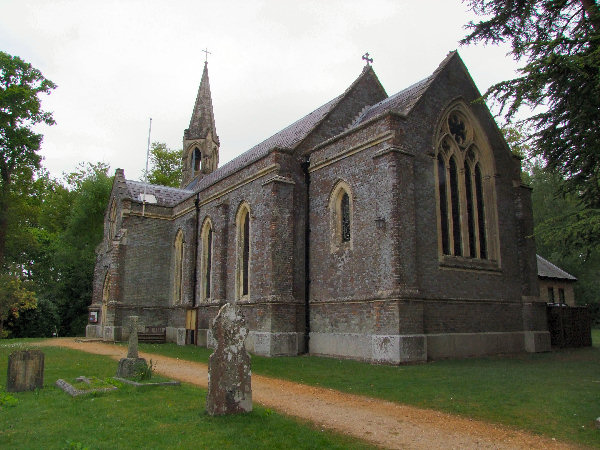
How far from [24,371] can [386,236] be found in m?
10.1

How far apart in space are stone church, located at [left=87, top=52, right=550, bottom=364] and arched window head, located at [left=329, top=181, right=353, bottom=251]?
54 mm

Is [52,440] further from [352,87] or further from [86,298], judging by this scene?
[86,298]

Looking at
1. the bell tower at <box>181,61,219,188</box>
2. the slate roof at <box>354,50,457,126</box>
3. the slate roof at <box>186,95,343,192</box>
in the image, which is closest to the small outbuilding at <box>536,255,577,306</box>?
the slate roof at <box>354,50,457,126</box>

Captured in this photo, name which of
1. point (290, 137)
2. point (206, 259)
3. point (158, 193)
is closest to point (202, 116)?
point (158, 193)

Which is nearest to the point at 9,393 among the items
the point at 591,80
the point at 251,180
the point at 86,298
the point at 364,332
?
the point at 364,332

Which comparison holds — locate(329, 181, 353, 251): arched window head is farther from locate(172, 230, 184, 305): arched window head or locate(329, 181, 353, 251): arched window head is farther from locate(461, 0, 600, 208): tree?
locate(172, 230, 184, 305): arched window head

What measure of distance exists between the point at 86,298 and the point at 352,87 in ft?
91.3

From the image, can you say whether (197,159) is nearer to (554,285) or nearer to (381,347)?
(554,285)

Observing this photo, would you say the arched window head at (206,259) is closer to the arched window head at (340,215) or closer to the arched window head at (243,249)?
the arched window head at (243,249)

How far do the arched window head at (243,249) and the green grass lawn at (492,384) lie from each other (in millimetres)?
4856

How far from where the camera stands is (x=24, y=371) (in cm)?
987

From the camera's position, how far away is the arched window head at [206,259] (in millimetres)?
24812

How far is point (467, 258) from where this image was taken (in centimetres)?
1692

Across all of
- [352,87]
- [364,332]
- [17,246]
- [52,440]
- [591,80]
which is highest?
[352,87]
